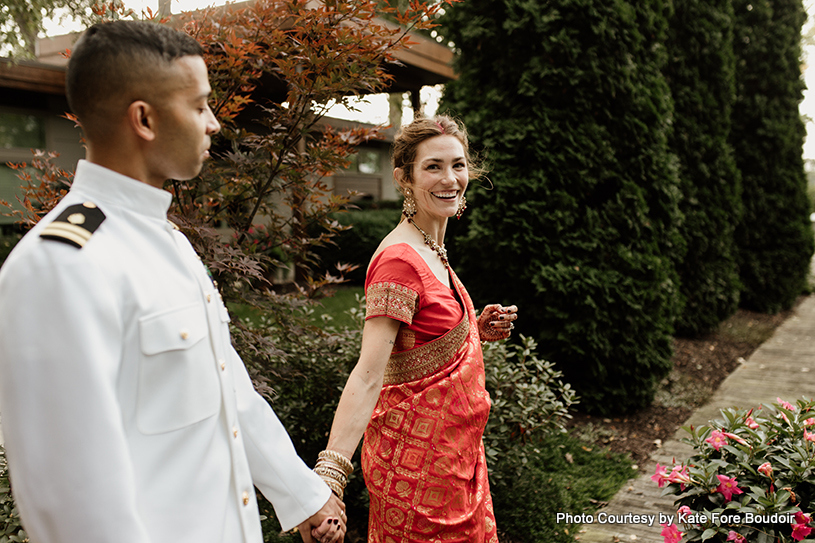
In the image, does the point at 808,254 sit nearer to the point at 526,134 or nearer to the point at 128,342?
the point at 526,134

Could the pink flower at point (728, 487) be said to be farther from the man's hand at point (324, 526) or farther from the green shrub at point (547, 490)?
the man's hand at point (324, 526)

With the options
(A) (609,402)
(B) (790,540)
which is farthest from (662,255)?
(B) (790,540)

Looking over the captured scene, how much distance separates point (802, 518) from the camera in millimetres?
2115

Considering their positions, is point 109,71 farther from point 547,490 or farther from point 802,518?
point 547,490

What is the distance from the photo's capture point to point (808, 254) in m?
11.0

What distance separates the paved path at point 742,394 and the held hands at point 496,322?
172 centimetres

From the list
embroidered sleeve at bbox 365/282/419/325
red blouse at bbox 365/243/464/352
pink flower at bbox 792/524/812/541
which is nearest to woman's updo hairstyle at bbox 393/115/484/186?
red blouse at bbox 365/243/464/352

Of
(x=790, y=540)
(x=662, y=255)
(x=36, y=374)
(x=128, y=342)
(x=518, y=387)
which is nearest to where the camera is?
(x=36, y=374)

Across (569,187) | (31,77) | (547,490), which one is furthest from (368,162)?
(547,490)

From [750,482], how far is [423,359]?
155cm

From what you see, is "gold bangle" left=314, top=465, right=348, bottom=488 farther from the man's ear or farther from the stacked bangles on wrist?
the man's ear

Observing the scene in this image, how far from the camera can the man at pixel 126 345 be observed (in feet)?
2.88

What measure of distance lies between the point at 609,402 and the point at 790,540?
3061 mm

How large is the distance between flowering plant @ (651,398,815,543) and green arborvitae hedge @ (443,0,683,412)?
2311 mm
